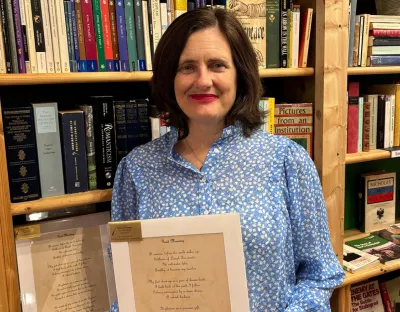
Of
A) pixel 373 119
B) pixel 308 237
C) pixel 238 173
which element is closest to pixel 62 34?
pixel 238 173

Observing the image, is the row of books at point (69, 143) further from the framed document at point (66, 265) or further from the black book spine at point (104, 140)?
the framed document at point (66, 265)

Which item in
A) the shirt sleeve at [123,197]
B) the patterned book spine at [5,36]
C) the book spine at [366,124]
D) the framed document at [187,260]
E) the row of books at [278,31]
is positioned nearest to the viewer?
the framed document at [187,260]

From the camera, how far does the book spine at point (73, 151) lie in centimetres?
127

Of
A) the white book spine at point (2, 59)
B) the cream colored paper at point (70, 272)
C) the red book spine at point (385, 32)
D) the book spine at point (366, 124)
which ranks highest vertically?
the red book spine at point (385, 32)

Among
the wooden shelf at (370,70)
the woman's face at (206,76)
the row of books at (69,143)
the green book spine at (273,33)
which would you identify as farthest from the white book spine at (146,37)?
the wooden shelf at (370,70)

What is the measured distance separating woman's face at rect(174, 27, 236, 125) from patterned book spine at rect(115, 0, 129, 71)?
24 cm

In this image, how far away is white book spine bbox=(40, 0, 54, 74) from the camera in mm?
1190

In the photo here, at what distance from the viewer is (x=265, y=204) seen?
1.13 meters

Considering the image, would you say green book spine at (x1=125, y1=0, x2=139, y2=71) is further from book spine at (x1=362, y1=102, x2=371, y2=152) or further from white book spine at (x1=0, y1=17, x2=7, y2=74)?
book spine at (x1=362, y1=102, x2=371, y2=152)

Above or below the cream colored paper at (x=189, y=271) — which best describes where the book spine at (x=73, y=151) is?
above

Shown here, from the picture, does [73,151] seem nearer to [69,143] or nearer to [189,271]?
[69,143]

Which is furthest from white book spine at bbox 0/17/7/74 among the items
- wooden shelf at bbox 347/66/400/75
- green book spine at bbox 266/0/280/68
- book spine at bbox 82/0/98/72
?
wooden shelf at bbox 347/66/400/75

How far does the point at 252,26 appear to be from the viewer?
4.79 feet

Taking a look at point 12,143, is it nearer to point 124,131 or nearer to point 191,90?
point 124,131
